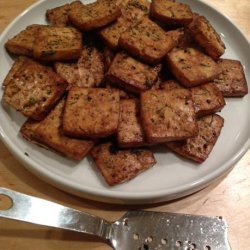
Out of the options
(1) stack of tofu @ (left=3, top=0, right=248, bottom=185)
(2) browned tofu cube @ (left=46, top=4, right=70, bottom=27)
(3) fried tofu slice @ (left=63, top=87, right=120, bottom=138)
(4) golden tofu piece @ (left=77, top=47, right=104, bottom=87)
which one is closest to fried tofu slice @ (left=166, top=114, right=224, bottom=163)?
(1) stack of tofu @ (left=3, top=0, right=248, bottom=185)

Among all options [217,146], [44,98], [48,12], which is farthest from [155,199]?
[48,12]

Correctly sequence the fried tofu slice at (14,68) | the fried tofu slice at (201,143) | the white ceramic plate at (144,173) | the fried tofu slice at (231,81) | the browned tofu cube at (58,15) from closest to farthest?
the white ceramic plate at (144,173)
the fried tofu slice at (201,143)
the fried tofu slice at (14,68)
the fried tofu slice at (231,81)
the browned tofu cube at (58,15)

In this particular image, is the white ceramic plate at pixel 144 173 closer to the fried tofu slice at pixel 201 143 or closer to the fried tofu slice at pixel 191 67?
the fried tofu slice at pixel 201 143

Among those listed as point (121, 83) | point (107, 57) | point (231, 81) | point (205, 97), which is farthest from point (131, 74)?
point (231, 81)

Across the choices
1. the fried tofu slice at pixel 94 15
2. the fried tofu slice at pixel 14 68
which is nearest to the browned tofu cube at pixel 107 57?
the fried tofu slice at pixel 94 15

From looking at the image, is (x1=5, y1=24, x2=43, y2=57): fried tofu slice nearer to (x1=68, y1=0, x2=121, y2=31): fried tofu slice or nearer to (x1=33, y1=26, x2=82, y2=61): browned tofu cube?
(x1=33, y1=26, x2=82, y2=61): browned tofu cube

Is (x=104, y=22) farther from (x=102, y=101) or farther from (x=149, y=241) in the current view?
(x=149, y=241)
